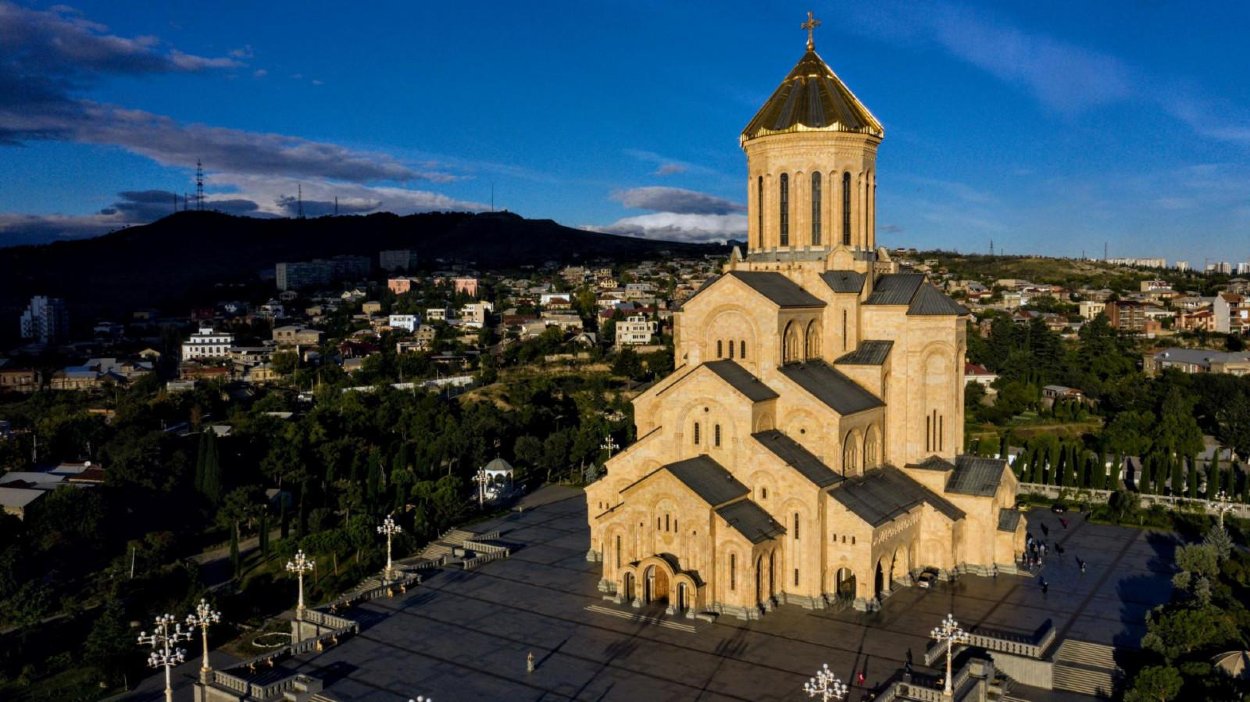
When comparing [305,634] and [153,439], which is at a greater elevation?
[153,439]

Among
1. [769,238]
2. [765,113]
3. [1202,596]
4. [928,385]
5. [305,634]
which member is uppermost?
[765,113]

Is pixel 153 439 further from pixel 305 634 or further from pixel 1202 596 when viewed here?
pixel 1202 596

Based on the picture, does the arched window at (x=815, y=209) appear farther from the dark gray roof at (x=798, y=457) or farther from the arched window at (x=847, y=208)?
the dark gray roof at (x=798, y=457)

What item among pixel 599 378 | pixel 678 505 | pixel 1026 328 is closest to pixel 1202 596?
pixel 678 505

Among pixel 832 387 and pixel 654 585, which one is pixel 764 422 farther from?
pixel 654 585

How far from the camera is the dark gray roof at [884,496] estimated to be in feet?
86.5

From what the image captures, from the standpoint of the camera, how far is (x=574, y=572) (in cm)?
2952

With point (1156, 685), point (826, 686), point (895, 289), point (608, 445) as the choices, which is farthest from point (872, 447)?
point (608, 445)

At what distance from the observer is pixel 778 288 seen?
98.1 ft

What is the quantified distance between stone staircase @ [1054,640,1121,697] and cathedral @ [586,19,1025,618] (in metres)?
5.04

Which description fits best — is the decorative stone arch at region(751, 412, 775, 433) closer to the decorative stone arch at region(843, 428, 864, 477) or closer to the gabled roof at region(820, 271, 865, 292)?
the decorative stone arch at region(843, 428, 864, 477)

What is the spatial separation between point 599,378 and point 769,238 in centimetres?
3929

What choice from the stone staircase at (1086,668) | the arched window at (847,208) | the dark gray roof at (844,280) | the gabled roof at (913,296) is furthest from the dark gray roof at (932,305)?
the stone staircase at (1086,668)

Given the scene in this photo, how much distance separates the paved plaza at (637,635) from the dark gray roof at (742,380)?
6.25 meters
